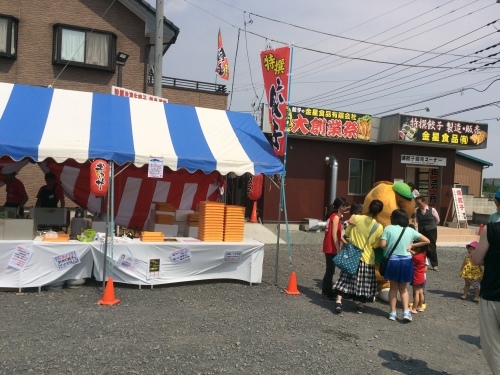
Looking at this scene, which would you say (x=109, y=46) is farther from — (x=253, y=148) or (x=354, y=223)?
(x=354, y=223)

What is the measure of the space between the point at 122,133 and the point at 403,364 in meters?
4.82

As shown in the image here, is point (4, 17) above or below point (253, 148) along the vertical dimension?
above

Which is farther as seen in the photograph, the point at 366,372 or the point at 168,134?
the point at 168,134

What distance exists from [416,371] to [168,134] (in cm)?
484

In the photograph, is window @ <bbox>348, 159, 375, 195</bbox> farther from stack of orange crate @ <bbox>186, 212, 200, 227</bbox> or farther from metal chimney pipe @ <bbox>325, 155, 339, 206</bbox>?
stack of orange crate @ <bbox>186, 212, 200, 227</bbox>

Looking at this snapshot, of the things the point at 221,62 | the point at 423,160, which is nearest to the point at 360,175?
the point at 423,160

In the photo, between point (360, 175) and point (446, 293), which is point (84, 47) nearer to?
point (360, 175)

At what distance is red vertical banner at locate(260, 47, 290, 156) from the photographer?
6853 millimetres

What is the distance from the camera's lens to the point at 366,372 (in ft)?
13.7

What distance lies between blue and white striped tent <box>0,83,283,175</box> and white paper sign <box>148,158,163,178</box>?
98 millimetres

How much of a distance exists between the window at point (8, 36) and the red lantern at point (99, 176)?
8922mm

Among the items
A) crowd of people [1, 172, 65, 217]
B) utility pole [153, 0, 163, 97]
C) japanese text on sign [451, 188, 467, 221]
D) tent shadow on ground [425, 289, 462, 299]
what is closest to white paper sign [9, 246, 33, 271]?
crowd of people [1, 172, 65, 217]

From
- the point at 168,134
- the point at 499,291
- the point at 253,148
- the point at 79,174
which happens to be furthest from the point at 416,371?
the point at 79,174

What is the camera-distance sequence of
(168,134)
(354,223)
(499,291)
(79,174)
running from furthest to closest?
(79,174)
(168,134)
(354,223)
(499,291)
